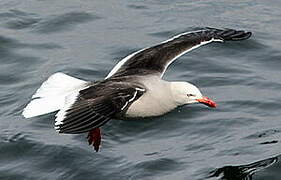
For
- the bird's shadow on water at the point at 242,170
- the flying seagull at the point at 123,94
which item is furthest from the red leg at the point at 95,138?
the bird's shadow on water at the point at 242,170

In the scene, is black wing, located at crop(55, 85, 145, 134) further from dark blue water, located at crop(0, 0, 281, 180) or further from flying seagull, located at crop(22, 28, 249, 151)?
dark blue water, located at crop(0, 0, 281, 180)

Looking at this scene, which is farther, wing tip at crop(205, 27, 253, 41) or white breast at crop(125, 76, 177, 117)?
wing tip at crop(205, 27, 253, 41)

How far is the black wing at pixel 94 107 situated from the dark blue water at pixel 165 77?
38.6 inches

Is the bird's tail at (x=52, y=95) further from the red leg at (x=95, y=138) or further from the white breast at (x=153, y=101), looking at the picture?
the white breast at (x=153, y=101)

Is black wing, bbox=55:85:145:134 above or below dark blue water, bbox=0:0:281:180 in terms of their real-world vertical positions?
above

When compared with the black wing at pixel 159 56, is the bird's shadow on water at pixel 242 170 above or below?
below

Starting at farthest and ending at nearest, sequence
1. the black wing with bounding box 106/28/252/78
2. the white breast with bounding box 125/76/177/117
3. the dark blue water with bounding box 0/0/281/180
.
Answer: the black wing with bounding box 106/28/252/78 → the dark blue water with bounding box 0/0/281/180 → the white breast with bounding box 125/76/177/117

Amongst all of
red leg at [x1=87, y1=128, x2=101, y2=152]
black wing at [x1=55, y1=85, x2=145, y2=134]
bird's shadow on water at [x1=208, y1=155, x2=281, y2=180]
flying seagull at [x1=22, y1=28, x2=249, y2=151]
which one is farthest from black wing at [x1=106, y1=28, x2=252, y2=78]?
bird's shadow on water at [x1=208, y1=155, x2=281, y2=180]

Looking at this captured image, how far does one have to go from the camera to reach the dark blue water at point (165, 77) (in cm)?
1015

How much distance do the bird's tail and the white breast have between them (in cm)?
64

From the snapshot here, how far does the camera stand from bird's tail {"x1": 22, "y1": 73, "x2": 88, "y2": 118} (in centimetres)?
934

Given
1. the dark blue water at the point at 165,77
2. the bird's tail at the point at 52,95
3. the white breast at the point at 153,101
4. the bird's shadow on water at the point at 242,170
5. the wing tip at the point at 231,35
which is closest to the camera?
the bird's tail at the point at 52,95

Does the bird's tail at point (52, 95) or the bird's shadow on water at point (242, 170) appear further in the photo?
the bird's shadow on water at point (242, 170)

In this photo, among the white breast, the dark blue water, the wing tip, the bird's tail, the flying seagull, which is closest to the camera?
the flying seagull
